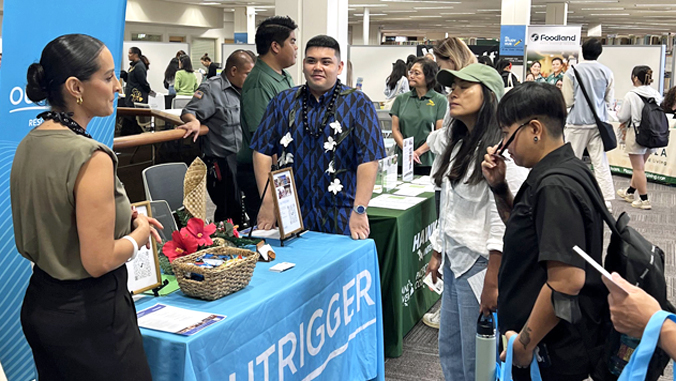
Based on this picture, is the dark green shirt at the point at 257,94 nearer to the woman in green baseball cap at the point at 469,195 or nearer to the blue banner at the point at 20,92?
the blue banner at the point at 20,92

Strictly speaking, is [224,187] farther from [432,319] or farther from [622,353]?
[622,353]

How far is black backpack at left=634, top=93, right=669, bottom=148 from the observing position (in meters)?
6.07

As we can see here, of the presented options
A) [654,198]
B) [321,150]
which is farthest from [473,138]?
[654,198]

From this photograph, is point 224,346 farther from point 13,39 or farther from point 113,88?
point 13,39

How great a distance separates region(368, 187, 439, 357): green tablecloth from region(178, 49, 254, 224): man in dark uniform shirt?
115 cm

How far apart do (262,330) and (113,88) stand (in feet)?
2.59

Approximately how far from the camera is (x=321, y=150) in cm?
249

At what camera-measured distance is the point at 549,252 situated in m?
1.30

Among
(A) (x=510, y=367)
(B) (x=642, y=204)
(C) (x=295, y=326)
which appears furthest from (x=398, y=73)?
(A) (x=510, y=367)

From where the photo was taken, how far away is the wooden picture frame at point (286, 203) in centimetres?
226

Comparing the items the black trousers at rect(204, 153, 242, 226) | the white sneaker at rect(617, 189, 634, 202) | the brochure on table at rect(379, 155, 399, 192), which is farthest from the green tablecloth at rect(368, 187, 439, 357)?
the white sneaker at rect(617, 189, 634, 202)

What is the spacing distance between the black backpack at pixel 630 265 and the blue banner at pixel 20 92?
1531 mm

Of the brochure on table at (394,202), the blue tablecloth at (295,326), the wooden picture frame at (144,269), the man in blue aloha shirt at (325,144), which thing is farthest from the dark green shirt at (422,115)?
the wooden picture frame at (144,269)

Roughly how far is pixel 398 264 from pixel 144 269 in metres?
1.42
